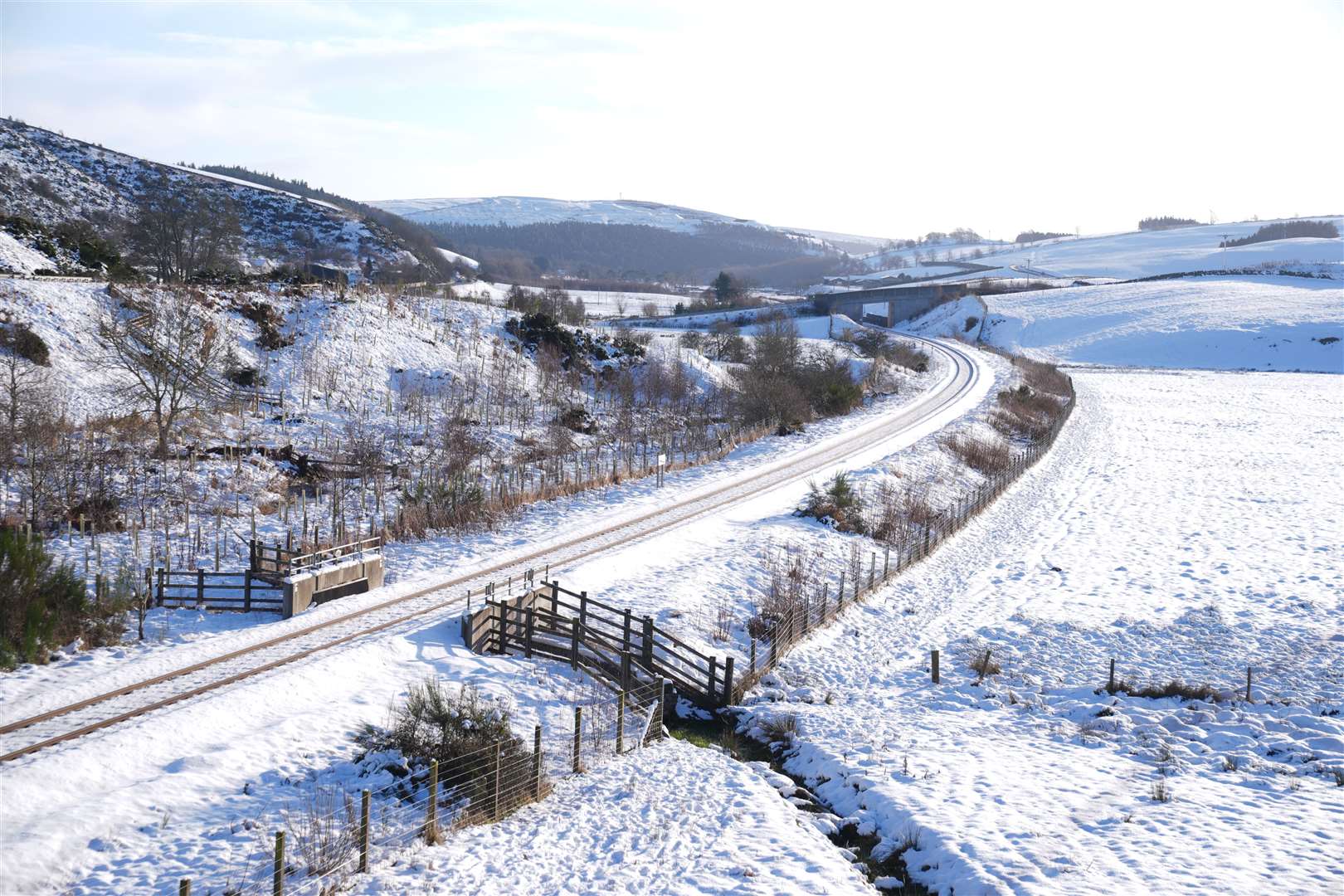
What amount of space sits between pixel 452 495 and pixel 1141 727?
18.5 meters

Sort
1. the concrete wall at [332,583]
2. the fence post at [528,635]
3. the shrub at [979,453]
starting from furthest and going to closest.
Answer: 1. the shrub at [979,453]
2. the concrete wall at [332,583]
3. the fence post at [528,635]

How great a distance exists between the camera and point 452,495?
26875mm

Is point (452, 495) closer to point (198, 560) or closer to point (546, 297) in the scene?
point (198, 560)

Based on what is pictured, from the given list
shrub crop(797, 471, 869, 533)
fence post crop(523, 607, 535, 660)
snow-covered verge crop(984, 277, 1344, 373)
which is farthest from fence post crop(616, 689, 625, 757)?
snow-covered verge crop(984, 277, 1344, 373)

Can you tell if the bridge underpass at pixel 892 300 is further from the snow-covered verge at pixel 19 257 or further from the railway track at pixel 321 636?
the snow-covered verge at pixel 19 257

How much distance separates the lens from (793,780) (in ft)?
51.8

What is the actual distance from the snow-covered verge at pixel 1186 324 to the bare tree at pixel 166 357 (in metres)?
77.0

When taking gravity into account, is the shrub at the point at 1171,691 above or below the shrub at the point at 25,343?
below

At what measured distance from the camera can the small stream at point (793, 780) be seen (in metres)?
13.1

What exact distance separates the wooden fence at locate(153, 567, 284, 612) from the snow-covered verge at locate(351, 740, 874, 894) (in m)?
8.70

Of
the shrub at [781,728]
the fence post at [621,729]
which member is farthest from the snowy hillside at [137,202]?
Answer: the shrub at [781,728]

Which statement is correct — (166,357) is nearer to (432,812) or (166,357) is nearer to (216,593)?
(216,593)

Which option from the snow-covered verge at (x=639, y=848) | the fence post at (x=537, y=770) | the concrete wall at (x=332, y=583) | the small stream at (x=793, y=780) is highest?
the concrete wall at (x=332, y=583)

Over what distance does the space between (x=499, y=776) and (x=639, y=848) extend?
2237 millimetres
